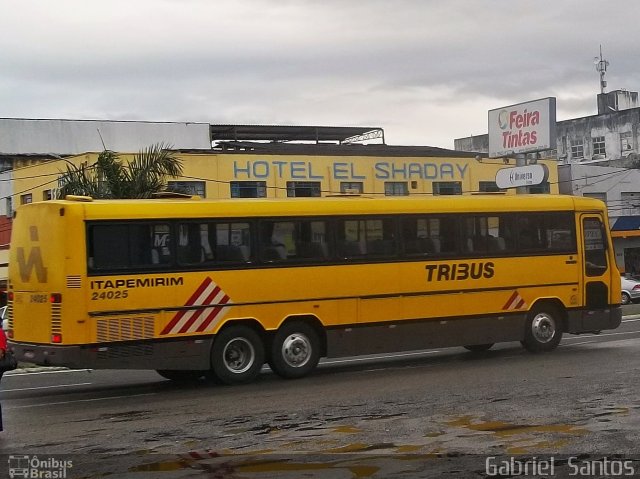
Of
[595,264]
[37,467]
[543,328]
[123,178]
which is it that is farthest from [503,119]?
[37,467]

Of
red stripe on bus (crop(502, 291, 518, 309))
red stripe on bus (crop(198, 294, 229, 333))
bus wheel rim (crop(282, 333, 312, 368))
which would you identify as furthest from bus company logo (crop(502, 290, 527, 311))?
red stripe on bus (crop(198, 294, 229, 333))

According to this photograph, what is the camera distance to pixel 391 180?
161ft

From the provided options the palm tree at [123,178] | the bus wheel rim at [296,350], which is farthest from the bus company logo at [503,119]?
the bus wheel rim at [296,350]

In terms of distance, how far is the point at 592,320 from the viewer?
62.1 ft

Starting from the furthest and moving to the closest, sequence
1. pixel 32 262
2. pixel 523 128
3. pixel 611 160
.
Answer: pixel 611 160 < pixel 523 128 < pixel 32 262

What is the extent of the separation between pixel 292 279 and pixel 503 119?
111 ft

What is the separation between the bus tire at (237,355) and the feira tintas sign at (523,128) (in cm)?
3153

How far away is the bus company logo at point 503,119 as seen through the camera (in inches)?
1847

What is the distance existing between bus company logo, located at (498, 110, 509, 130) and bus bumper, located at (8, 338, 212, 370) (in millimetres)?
34689

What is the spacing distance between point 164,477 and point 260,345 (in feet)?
23.4

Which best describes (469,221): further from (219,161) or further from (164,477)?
(219,161)

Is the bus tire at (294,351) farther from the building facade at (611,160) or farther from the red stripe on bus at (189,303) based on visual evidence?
the building facade at (611,160)

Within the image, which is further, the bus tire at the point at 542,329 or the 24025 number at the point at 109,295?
the bus tire at the point at 542,329

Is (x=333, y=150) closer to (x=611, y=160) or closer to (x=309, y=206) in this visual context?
(x=611, y=160)
